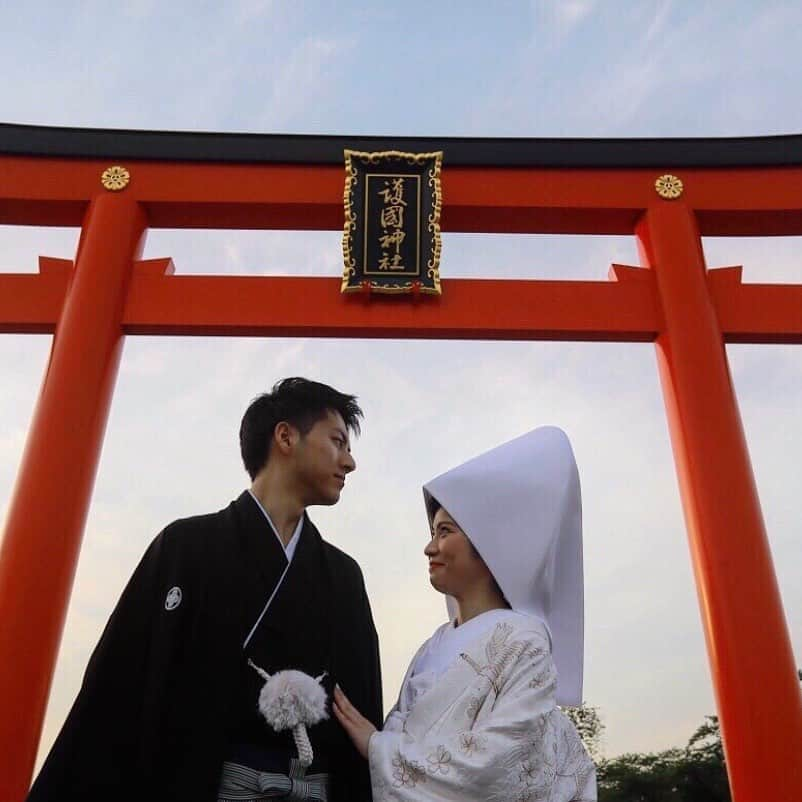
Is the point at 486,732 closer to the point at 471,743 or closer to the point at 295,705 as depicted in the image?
the point at 471,743

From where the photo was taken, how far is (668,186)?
5660 mm

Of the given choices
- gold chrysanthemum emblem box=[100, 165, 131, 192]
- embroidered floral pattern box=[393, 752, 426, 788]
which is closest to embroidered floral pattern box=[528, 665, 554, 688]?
embroidered floral pattern box=[393, 752, 426, 788]

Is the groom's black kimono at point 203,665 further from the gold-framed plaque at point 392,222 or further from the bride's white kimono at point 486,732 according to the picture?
the gold-framed plaque at point 392,222

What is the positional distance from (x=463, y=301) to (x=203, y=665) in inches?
146

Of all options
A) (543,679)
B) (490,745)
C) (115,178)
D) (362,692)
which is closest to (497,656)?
(543,679)

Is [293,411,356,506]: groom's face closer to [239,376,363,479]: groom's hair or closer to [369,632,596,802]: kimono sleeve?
[239,376,363,479]: groom's hair

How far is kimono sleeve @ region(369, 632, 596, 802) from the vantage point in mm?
1720

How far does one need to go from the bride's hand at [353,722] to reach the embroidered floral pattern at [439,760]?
0.19 metres

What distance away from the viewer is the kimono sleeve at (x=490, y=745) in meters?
1.72

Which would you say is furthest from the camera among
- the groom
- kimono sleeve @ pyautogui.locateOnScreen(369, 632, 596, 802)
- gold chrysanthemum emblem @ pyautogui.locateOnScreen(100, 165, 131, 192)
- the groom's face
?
gold chrysanthemum emblem @ pyautogui.locateOnScreen(100, 165, 131, 192)

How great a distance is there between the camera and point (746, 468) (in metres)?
4.65

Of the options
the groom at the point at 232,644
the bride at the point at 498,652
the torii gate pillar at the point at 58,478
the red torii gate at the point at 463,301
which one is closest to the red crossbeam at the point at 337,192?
the red torii gate at the point at 463,301

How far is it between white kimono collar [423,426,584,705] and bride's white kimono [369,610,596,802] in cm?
10

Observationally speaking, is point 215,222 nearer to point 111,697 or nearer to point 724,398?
point 724,398
